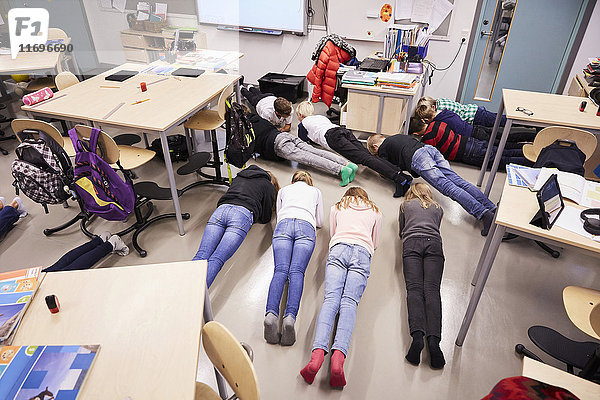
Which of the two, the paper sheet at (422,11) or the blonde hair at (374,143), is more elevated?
the paper sheet at (422,11)

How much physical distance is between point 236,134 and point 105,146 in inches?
39.3

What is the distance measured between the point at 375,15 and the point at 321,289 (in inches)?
153

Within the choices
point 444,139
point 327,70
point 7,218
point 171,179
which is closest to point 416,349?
point 171,179

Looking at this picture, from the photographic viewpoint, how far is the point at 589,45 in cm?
434

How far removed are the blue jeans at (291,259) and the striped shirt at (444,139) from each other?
6.54 feet

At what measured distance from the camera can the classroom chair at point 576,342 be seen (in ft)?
5.61

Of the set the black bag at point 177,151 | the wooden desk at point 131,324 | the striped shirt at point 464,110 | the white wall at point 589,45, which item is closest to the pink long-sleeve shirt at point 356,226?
the wooden desk at point 131,324

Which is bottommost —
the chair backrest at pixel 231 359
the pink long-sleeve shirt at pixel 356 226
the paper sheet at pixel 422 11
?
the pink long-sleeve shirt at pixel 356 226

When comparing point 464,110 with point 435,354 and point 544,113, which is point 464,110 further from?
point 435,354

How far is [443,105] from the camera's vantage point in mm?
4242

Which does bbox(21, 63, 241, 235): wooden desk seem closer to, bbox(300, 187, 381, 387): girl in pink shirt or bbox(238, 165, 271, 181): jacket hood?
bbox(238, 165, 271, 181): jacket hood

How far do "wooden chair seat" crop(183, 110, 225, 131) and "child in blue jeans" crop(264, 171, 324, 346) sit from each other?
1.02 m

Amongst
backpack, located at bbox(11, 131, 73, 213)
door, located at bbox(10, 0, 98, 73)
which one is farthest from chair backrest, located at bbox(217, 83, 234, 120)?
door, located at bbox(10, 0, 98, 73)

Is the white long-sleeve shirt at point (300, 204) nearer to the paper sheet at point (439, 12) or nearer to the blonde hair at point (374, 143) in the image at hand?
the blonde hair at point (374, 143)
